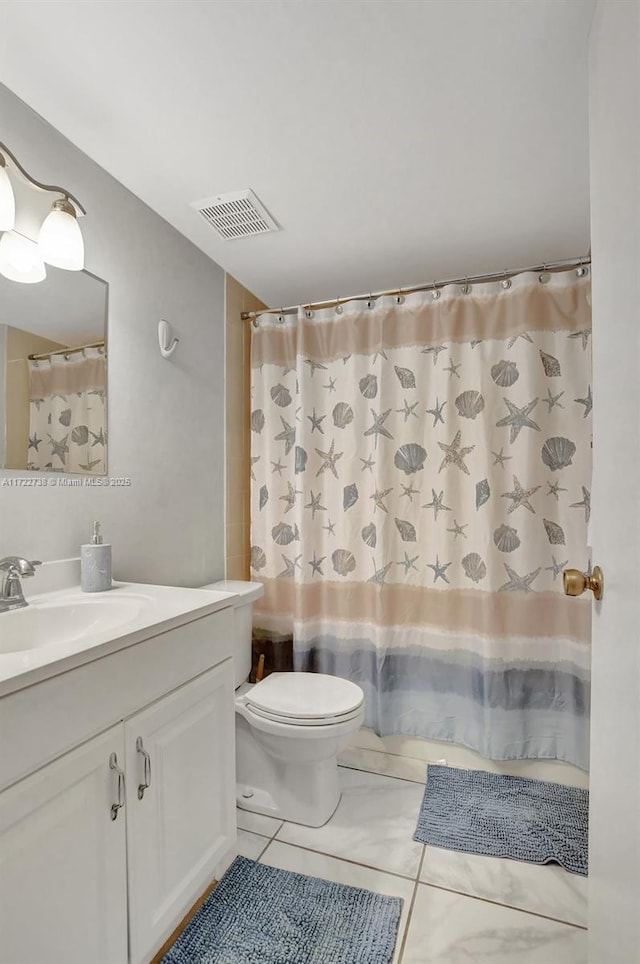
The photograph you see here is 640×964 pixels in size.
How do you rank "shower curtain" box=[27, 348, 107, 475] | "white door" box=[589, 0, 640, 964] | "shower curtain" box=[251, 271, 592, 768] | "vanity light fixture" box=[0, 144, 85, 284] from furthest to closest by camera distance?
"shower curtain" box=[251, 271, 592, 768]
"shower curtain" box=[27, 348, 107, 475]
"vanity light fixture" box=[0, 144, 85, 284]
"white door" box=[589, 0, 640, 964]

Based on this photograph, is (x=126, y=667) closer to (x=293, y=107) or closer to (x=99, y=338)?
(x=99, y=338)

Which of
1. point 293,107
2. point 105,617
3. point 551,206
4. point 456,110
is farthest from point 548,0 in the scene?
point 105,617

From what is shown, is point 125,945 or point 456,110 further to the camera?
point 456,110

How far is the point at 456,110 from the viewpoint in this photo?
54.1 inches

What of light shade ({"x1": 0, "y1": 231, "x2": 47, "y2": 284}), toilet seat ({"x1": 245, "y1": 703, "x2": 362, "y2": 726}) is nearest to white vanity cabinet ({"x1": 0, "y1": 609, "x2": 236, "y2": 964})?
toilet seat ({"x1": 245, "y1": 703, "x2": 362, "y2": 726})

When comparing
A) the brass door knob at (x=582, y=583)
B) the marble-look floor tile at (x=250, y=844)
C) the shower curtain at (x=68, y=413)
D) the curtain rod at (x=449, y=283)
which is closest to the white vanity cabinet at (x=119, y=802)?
the marble-look floor tile at (x=250, y=844)

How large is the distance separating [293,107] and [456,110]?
0.45 m

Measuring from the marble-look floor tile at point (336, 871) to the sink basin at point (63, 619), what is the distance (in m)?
0.94

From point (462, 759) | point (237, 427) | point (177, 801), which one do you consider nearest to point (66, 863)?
point (177, 801)

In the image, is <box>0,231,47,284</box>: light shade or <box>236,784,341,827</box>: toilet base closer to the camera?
<box>0,231,47,284</box>: light shade

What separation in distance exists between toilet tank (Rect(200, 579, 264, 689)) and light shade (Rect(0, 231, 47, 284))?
124 cm

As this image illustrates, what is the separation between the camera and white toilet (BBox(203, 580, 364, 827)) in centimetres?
168

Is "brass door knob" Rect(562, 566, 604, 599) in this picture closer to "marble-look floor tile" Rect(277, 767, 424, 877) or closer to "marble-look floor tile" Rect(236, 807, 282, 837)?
"marble-look floor tile" Rect(277, 767, 424, 877)

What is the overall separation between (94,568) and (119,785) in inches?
23.8
